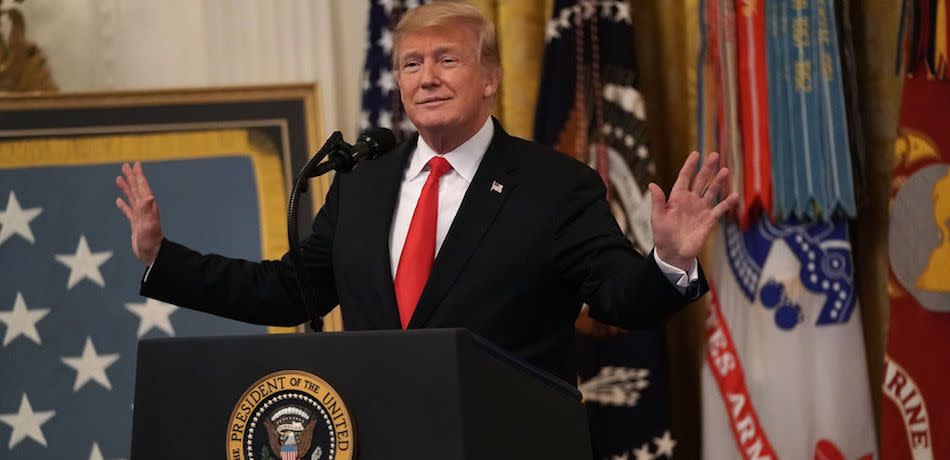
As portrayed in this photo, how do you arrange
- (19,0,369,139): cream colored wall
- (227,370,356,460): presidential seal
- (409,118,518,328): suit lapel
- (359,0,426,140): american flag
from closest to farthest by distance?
(227,370,356,460): presidential seal, (409,118,518,328): suit lapel, (359,0,426,140): american flag, (19,0,369,139): cream colored wall

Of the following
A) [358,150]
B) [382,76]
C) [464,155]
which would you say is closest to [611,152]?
[382,76]

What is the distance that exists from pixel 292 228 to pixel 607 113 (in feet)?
6.67

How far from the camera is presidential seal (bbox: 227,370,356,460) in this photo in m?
1.81

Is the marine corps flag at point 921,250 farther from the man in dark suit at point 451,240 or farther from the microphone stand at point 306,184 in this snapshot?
the microphone stand at point 306,184

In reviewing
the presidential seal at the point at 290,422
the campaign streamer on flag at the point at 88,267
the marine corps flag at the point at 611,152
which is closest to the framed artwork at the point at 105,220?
the campaign streamer on flag at the point at 88,267

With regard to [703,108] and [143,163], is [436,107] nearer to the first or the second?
[703,108]

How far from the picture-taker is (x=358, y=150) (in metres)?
2.44

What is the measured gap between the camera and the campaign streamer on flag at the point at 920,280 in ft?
11.8

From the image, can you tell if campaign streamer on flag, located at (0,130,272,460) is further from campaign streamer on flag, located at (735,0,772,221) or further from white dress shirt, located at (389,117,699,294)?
white dress shirt, located at (389,117,699,294)

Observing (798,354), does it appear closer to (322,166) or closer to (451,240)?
(451,240)

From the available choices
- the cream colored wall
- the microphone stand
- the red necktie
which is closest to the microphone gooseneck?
the microphone stand

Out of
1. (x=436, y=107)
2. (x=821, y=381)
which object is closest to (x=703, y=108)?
(x=821, y=381)

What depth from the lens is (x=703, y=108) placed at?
406 cm

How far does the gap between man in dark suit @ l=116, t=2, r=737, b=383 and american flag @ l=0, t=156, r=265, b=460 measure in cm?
146
